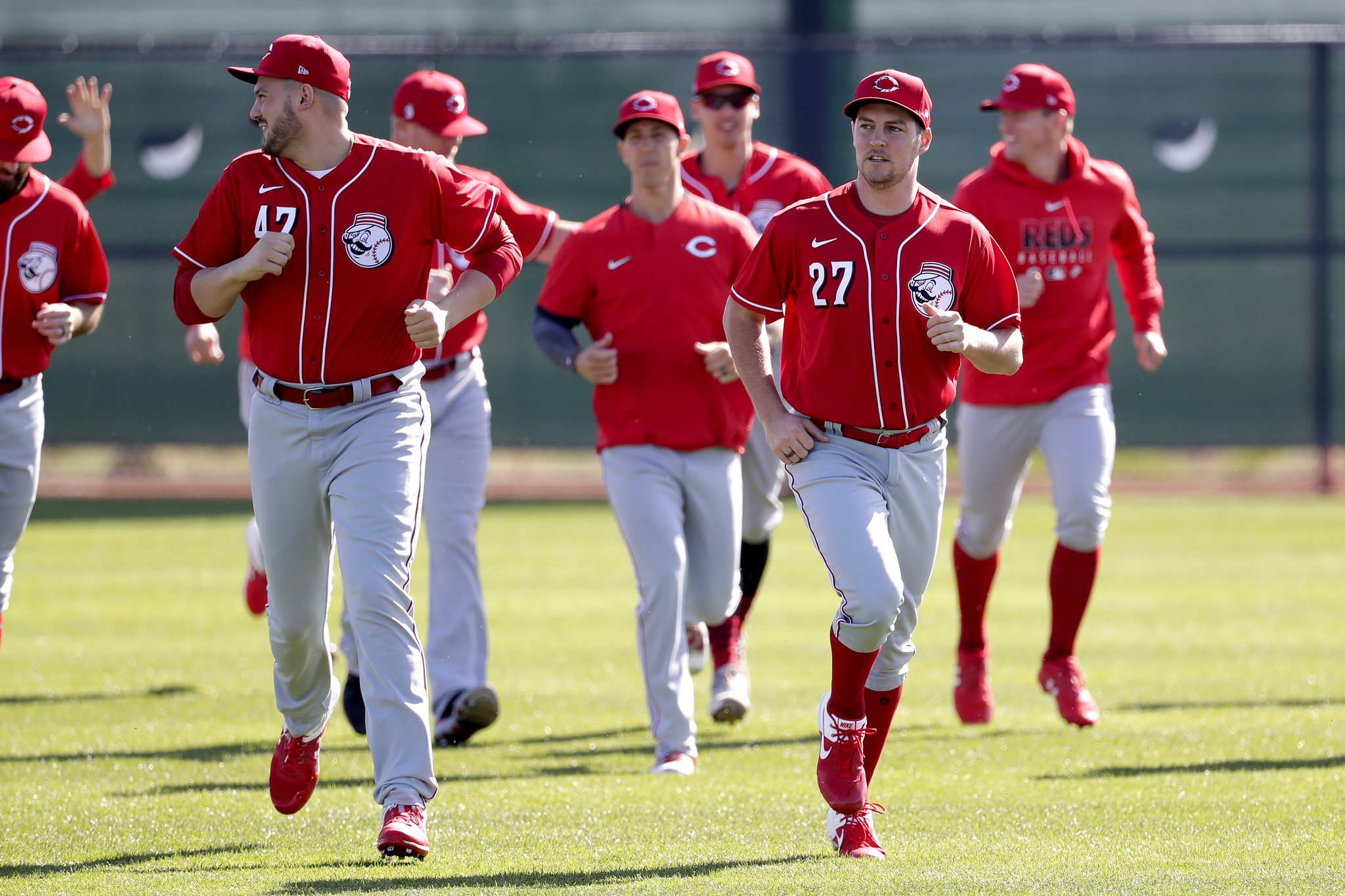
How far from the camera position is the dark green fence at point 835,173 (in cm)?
1619

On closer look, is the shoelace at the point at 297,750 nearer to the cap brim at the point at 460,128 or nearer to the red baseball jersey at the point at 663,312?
the red baseball jersey at the point at 663,312

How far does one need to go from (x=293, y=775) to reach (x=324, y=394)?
3.98 ft

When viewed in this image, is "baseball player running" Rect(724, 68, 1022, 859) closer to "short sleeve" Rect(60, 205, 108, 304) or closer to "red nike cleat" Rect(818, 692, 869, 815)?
"red nike cleat" Rect(818, 692, 869, 815)

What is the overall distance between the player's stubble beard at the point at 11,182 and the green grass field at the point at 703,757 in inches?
82.1

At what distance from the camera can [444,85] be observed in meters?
7.48

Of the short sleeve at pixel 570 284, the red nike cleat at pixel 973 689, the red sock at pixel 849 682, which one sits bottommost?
the red nike cleat at pixel 973 689

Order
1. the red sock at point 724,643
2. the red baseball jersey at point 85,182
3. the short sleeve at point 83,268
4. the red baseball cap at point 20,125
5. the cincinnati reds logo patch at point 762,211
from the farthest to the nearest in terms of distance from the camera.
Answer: the red baseball jersey at point 85,182, the cincinnati reds logo patch at point 762,211, the red sock at point 724,643, the short sleeve at point 83,268, the red baseball cap at point 20,125

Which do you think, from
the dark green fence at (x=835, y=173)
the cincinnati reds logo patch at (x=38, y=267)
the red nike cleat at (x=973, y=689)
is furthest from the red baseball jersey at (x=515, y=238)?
the dark green fence at (x=835, y=173)

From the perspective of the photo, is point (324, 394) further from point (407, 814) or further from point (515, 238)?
point (515, 238)

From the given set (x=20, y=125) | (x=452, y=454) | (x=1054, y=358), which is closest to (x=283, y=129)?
(x=20, y=125)

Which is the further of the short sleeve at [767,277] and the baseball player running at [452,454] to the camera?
the baseball player running at [452,454]

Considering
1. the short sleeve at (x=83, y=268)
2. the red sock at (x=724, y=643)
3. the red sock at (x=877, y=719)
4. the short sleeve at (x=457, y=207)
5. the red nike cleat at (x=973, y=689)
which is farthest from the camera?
the red sock at (x=724, y=643)

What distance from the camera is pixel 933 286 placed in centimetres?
536

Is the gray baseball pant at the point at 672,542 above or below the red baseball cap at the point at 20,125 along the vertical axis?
below
